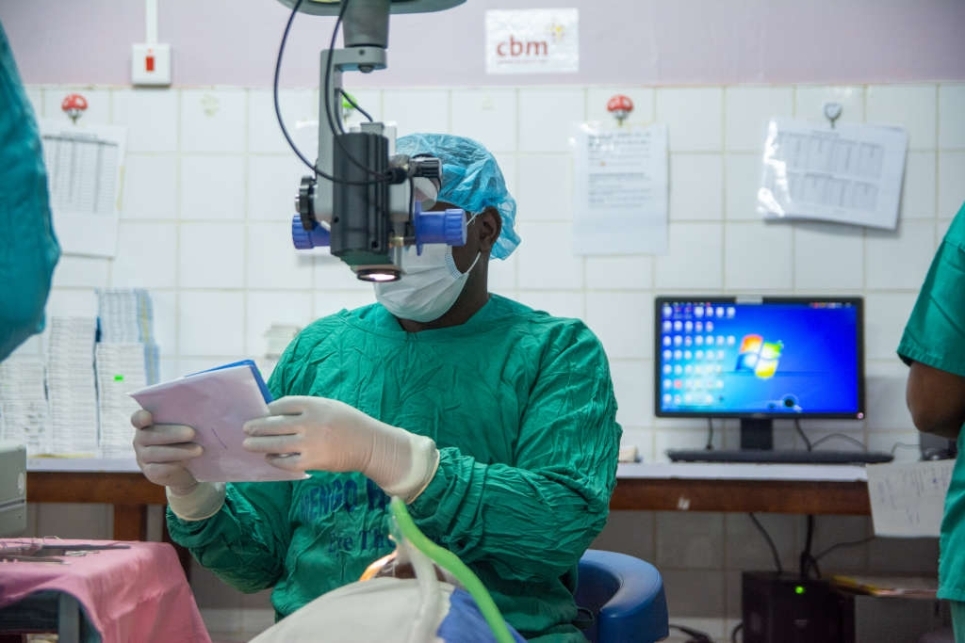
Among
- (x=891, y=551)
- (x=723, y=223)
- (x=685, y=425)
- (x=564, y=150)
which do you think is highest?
(x=564, y=150)

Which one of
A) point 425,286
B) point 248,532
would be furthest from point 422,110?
point 248,532

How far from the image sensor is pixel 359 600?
3.53 feet

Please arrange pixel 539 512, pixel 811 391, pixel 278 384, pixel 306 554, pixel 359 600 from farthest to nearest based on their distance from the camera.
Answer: pixel 811 391
pixel 278 384
pixel 306 554
pixel 539 512
pixel 359 600

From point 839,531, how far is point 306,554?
2583 millimetres

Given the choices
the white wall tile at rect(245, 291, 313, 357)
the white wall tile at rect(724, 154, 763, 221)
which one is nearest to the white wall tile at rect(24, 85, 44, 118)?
the white wall tile at rect(245, 291, 313, 357)

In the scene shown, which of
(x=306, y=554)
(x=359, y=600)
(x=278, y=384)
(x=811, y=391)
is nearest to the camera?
(x=359, y=600)

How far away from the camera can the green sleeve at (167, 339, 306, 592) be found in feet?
5.87

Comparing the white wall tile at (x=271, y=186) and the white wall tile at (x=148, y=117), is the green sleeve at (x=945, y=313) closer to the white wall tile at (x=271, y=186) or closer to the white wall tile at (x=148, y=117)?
the white wall tile at (x=271, y=186)

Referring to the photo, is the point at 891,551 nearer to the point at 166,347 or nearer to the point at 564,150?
the point at 564,150

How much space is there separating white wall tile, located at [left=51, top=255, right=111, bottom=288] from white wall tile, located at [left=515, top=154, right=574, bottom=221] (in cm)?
150

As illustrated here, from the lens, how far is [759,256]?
381 centimetres

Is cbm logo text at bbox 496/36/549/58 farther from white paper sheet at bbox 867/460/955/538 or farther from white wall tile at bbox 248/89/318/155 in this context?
white paper sheet at bbox 867/460/955/538

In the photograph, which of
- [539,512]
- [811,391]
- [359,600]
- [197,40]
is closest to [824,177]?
[811,391]

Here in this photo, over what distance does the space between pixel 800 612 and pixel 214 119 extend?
256 centimetres
